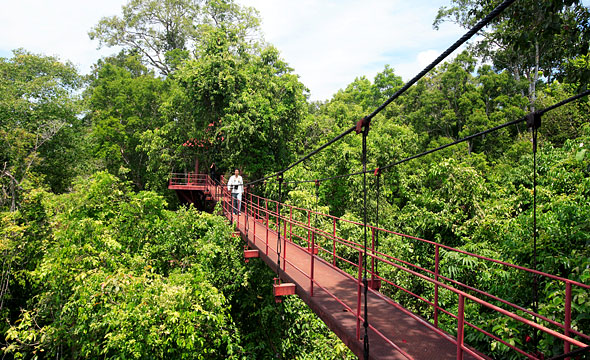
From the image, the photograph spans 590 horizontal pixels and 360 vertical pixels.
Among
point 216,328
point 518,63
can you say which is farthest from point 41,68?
point 518,63

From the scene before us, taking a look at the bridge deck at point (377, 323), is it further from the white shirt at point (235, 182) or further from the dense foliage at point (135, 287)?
the white shirt at point (235, 182)

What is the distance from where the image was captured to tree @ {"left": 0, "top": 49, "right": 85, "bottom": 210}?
12.6 metres

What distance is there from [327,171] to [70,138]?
39.2 feet

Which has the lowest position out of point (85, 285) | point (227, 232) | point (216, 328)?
point (216, 328)

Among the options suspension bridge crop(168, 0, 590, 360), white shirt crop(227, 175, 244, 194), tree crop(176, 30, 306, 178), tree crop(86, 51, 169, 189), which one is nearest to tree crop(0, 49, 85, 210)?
tree crop(86, 51, 169, 189)

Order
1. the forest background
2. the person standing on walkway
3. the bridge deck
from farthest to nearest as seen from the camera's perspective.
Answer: the person standing on walkway < the forest background < the bridge deck

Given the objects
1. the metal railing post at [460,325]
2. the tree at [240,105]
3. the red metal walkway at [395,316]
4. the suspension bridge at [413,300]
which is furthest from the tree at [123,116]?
the metal railing post at [460,325]

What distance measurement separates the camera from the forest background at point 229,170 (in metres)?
5.54

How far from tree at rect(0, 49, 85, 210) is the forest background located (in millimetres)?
85

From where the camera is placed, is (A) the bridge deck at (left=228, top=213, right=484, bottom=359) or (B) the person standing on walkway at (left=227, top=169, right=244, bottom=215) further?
(B) the person standing on walkway at (left=227, top=169, right=244, bottom=215)

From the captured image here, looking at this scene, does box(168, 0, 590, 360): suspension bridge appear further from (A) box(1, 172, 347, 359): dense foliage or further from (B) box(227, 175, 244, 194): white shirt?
(B) box(227, 175, 244, 194): white shirt

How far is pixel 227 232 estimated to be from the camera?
8445 millimetres

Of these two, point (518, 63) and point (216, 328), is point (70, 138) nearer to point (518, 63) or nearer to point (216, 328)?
point (216, 328)

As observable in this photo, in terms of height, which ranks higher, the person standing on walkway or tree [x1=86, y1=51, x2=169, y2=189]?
tree [x1=86, y1=51, x2=169, y2=189]
